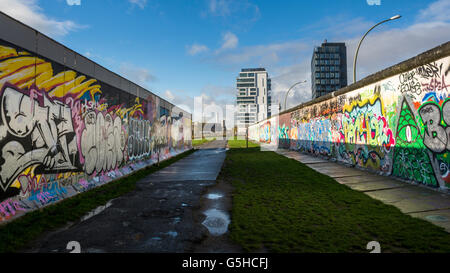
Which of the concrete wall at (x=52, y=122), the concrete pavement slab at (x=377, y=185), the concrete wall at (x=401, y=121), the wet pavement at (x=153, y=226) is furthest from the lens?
the concrete pavement slab at (x=377, y=185)

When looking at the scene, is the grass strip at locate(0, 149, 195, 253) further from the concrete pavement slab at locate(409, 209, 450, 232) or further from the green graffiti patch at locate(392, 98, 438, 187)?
the green graffiti patch at locate(392, 98, 438, 187)

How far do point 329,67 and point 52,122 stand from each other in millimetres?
124600

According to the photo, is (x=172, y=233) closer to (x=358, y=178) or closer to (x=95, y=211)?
(x=95, y=211)

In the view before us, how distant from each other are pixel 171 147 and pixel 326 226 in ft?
50.4

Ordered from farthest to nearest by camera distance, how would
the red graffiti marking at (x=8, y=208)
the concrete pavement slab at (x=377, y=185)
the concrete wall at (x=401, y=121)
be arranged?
the concrete pavement slab at (x=377, y=185)
the concrete wall at (x=401, y=121)
the red graffiti marking at (x=8, y=208)

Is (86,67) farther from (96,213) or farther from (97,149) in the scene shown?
(96,213)

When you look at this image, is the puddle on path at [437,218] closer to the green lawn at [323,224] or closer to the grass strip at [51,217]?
the green lawn at [323,224]

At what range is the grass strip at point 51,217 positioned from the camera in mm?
3555

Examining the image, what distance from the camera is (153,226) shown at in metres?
4.18

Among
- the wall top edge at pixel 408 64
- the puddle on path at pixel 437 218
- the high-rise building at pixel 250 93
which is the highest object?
the high-rise building at pixel 250 93

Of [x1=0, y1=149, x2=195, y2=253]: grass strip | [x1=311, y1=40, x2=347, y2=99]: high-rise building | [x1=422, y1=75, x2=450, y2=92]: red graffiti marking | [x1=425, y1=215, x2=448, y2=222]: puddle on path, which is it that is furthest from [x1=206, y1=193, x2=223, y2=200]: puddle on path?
[x1=311, y1=40, x2=347, y2=99]: high-rise building

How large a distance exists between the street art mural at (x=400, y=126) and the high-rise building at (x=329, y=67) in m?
111

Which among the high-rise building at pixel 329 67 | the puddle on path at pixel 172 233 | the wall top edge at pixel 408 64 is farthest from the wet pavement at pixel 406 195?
the high-rise building at pixel 329 67

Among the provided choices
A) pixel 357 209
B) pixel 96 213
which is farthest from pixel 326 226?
pixel 96 213
